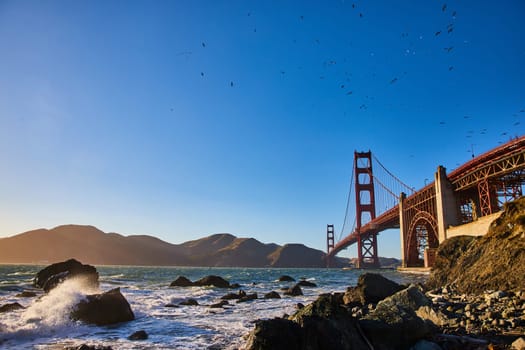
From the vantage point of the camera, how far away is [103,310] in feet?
36.5

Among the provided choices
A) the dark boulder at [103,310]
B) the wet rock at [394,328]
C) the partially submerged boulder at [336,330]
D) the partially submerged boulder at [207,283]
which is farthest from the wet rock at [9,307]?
the partially submerged boulder at [207,283]

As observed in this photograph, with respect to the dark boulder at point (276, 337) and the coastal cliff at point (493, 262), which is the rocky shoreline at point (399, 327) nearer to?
the dark boulder at point (276, 337)

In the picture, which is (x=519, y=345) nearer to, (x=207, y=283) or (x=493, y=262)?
(x=493, y=262)

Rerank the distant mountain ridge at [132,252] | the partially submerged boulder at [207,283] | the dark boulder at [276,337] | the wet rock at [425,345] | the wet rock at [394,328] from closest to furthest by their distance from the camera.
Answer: the dark boulder at [276,337] → the wet rock at [425,345] → the wet rock at [394,328] → the partially submerged boulder at [207,283] → the distant mountain ridge at [132,252]

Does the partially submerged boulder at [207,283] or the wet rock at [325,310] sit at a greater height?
the wet rock at [325,310]

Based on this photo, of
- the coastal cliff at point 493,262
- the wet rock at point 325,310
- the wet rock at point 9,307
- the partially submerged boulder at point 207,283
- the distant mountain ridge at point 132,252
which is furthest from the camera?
the distant mountain ridge at point 132,252

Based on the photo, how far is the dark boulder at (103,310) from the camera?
1087cm

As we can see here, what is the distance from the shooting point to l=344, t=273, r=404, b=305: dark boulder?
12.1 m

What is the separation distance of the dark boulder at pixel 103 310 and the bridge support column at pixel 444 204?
35652 mm

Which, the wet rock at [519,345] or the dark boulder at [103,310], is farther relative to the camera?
the dark boulder at [103,310]

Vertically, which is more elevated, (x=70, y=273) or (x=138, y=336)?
(x=70, y=273)

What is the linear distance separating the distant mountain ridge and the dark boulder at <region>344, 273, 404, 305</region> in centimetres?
14017

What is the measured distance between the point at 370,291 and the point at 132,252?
190346 millimetres

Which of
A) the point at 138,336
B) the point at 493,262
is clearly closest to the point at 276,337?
the point at 138,336
